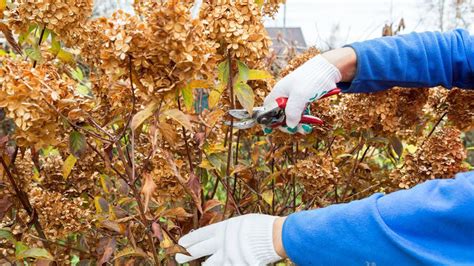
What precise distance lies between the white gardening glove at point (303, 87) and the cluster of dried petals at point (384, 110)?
0.32ft

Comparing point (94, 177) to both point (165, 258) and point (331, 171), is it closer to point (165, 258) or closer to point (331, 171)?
point (165, 258)

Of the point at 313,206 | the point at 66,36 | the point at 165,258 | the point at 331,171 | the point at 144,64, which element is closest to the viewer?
the point at 144,64

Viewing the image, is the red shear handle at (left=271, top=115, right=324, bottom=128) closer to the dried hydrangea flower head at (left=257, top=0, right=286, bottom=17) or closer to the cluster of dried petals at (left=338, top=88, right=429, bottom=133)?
the cluster of dried petals at (left=338, top=88, right=429, bottom=133)

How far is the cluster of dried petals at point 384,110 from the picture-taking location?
1.48 metres

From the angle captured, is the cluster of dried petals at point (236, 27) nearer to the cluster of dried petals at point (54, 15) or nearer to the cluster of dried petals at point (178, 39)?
the cluster of dried petals at point (178, 39)

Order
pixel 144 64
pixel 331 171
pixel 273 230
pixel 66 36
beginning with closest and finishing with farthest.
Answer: pixel 144 64
pixel 273 230
pixel 66 36
pixel 331 171

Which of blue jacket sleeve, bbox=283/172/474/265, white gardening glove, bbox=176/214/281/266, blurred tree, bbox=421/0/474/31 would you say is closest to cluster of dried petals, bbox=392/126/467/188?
blue jacket sleeve, bbox=283/172/474/265

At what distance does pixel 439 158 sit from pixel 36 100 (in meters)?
0.95

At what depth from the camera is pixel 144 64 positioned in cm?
100

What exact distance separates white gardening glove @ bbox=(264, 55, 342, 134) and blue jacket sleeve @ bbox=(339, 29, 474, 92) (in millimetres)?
81

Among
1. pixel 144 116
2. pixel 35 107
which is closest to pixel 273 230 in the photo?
pixel 144 116

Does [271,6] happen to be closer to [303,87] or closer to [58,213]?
[303,87]

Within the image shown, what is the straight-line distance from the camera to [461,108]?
161cm

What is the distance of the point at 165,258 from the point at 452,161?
0.73 meters
